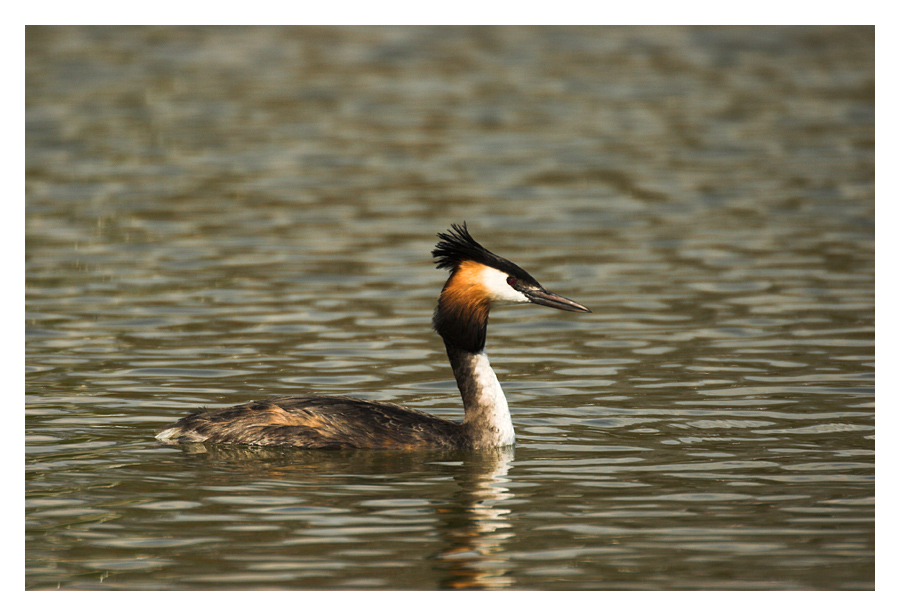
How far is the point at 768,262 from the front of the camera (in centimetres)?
1911

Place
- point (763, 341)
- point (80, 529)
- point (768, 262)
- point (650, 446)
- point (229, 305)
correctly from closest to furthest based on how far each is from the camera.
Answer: point (80, 529)
point (650, 446)
point (763, 341)
point (229, 305)
point (768, 262)

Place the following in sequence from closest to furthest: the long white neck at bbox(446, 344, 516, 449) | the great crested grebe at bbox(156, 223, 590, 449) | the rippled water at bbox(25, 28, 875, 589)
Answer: the rippled water at bbox(25, 28, 875, 589) → the great crested grebe at bbox(156, 223, 590, 449) → the long white neck at bbox(446, 344, 516, 449)

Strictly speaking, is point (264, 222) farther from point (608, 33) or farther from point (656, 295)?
point (608, 33)

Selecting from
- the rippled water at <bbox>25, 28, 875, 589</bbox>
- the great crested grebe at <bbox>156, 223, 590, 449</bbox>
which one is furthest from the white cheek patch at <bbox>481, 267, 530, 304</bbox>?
the rippled water at <bbox>25, 28, 875, 589</bbox>

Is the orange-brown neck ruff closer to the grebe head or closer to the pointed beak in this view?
the grebe head

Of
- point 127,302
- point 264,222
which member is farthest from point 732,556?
point 264,222

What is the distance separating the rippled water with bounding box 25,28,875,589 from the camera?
9227 millimetres

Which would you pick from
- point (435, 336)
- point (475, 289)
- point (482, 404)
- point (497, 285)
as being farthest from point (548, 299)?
point (435, 336)

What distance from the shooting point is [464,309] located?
1164 cm

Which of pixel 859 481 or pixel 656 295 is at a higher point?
pixel 656 295

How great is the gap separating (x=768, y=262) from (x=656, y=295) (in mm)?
2487

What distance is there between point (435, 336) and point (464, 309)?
4223 mm

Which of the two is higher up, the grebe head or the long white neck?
the grebe head

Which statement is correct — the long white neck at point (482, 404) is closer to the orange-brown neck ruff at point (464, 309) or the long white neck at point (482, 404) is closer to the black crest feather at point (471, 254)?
the orange-brown neck ruff at point (464, 309)
